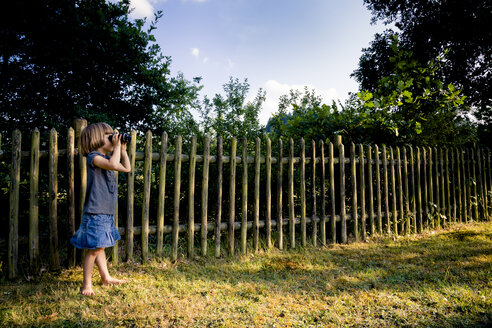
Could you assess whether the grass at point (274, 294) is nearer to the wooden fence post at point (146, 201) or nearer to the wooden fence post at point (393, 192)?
the wooden fence post at point (146, 201)

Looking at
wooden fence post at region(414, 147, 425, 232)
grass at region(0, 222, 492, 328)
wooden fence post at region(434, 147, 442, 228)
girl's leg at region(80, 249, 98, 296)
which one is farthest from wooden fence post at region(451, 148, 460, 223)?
girl's leg at region(80, 249, 98, 296)

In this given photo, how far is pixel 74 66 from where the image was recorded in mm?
4934

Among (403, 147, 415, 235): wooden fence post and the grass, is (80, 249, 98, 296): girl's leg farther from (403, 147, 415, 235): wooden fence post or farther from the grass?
(403, 147, 415, 235): wooden fence post

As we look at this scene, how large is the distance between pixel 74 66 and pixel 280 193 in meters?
3.99

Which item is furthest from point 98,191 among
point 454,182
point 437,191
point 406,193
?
point 454,182

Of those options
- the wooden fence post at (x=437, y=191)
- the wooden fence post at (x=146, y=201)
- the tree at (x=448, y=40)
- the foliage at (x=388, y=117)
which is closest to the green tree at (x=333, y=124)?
the foliage at (x=388, y=117)

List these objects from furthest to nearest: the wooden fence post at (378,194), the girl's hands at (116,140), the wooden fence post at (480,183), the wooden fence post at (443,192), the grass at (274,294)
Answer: the wooden fence post at (480,183), the wooden fence post at (443,192), the wooden fence post at (378,194), the girl's hands at (116,140), the grass at (274,294)

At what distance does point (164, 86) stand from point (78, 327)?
429cm

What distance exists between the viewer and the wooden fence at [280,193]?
3.16m

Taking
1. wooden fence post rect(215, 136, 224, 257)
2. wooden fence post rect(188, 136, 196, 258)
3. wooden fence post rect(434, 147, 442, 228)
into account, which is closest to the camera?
wooden fence post rect(188, 136, 196, 258)

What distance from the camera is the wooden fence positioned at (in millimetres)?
3156

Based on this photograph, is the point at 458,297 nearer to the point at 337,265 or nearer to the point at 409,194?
the point at 337,265

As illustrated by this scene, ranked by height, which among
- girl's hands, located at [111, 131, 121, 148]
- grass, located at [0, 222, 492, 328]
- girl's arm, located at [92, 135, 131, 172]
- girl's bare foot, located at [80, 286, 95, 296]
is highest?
girl's hands, located at [111, 131, 121, 148]

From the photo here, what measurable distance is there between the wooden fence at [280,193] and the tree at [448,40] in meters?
5.96
